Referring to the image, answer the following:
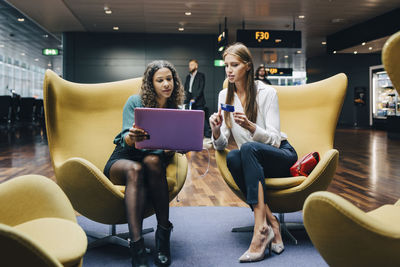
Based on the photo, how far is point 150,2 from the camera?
8.52 metres

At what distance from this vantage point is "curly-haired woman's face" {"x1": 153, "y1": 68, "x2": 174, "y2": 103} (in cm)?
232

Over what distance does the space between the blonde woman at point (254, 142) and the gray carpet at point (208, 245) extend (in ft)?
0.40

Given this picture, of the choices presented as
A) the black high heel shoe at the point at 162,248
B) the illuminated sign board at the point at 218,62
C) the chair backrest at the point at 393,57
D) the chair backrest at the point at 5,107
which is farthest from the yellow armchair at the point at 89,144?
the chair backrest at the point at 5,107

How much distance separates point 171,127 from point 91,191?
1.78 feet

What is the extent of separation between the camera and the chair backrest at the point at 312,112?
260cm

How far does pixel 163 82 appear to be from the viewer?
2.31 metres

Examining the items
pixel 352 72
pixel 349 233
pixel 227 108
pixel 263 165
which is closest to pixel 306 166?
pixel 263 165

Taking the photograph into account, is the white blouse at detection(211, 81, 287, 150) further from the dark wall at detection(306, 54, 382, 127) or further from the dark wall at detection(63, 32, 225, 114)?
the dark wall at detection(306, 54, 382, 127)

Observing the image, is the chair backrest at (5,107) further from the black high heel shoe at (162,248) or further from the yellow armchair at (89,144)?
the black high heel shoe at (162,248)

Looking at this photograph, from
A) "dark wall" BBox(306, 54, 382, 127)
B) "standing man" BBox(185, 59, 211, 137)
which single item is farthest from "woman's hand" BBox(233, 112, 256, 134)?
"dark wall" BBox(306, 54, 382, 127)

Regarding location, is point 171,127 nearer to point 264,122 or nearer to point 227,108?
point 227,108

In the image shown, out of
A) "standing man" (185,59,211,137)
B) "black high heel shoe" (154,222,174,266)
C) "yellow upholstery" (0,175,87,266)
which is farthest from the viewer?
"standing man" (185,59,211,137)

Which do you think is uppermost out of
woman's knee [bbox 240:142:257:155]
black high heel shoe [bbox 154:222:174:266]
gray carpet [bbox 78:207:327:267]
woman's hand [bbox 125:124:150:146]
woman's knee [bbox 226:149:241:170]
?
woman's hand [bbox 125:124:150:146]

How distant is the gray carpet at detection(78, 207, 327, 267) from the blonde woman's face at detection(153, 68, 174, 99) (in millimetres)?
958
